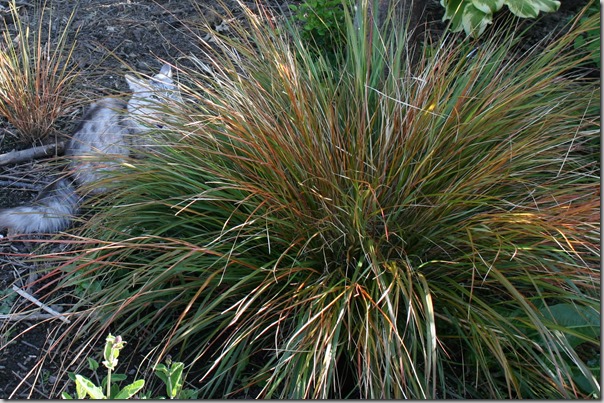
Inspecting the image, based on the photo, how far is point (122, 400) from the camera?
209cm

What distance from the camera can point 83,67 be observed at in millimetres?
4492

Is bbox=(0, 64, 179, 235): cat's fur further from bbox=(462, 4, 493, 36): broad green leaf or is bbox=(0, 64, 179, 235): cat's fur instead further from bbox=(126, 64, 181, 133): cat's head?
bbox=(462, 4, 493, 36): broad green leaf

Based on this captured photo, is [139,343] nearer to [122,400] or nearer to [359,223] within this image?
[122,400]

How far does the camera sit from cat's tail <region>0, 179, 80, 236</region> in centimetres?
326

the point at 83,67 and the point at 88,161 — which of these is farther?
the point at 83,67

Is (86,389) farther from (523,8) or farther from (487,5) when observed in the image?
(523,8)

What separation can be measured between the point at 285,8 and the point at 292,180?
8.53 ft

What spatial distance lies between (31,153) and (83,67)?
91 cm

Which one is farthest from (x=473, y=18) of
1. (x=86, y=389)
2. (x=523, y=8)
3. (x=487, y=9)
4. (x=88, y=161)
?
(x=86, y=389)

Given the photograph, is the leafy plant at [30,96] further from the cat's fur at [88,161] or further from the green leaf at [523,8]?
the green leaf at [523,8]

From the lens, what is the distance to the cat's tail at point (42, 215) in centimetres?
326

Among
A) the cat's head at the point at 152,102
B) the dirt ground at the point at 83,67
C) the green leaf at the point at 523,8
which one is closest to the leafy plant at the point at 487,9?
the green leaf at the point at 523,8

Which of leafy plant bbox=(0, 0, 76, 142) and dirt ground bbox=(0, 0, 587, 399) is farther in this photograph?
leafy plant bbox=(0, 0, 76, 142)

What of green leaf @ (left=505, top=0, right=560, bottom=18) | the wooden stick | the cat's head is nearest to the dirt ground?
the wooden stick
